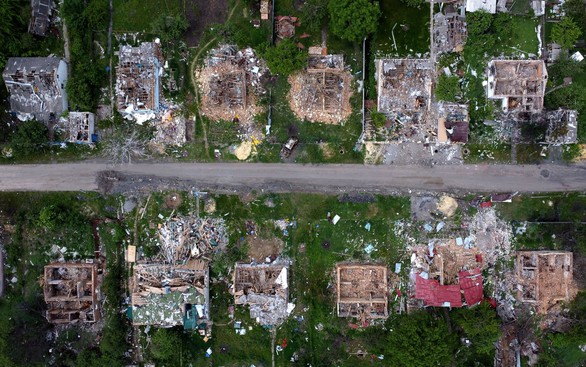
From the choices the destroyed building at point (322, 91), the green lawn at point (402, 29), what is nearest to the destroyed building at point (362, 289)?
the destroyed building at point (322, 91)

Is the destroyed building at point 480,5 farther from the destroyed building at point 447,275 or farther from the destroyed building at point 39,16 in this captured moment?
the destroyed building at point 39,16

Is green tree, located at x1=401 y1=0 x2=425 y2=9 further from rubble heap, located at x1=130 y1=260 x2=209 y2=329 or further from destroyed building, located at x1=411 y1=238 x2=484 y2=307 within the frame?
rubble heap, located at x1=130 y1=260 x2=209 y2=329

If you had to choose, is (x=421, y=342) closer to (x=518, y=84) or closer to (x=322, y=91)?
(x=322, y=91)

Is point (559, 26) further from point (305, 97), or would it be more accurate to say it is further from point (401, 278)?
point (401, 278)

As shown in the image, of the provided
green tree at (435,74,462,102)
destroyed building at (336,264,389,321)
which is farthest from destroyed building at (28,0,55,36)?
green tree at (435,74,462,102)

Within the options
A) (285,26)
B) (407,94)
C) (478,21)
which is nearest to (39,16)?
(285,26)

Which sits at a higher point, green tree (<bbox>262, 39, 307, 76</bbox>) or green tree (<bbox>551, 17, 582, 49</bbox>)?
green tree (<bbox>551, 17, 582, 49</bbox>)
